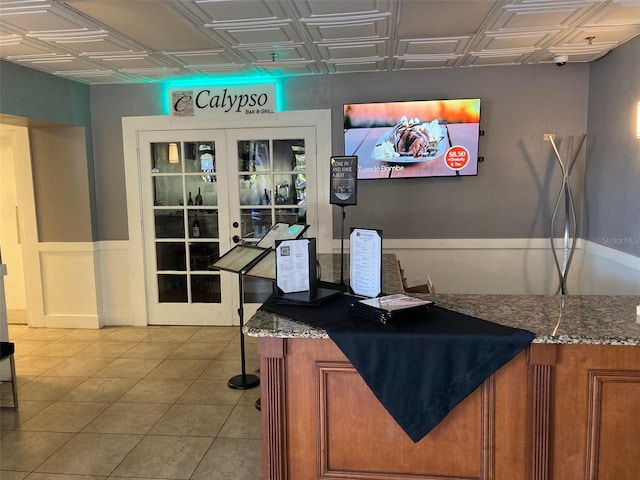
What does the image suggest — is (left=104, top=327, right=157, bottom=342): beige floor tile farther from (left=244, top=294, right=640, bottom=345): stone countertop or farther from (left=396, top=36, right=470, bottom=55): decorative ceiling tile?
(left=396, top=36, right=470, bottom=55): decorative ceiling tile

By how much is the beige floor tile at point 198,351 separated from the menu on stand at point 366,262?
2.36 m

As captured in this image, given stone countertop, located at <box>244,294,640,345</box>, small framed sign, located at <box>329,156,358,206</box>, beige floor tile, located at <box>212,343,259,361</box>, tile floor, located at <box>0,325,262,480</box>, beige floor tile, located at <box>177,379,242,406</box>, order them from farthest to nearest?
beige floor tile, located at <box>212,343,259,361</box>, beige floor tile, located at <box>177,379,242,406</box>, tile floor, located at <box>0,325,262,480</box>, small framed sign, located at <box>329,156,358,206</box>, stone countertop, located at <box>244,294,640,345</box>

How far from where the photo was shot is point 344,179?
A: 8.25 ft

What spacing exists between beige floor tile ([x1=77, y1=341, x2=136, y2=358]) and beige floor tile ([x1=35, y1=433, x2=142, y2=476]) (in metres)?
1.46

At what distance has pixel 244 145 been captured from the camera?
4.84 meters

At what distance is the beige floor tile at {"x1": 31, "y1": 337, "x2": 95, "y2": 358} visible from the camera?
14.3ft

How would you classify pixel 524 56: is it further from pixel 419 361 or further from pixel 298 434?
pixel 298 434

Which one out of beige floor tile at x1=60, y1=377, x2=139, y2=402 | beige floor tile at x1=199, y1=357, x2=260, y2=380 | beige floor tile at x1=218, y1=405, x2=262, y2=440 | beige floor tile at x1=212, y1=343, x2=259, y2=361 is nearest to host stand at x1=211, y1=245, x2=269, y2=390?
beige floor tile at x1=199, y1=357, x2=260, y2=380

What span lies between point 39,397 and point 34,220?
220cm

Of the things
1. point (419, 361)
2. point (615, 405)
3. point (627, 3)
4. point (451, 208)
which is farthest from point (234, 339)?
point (627, 3)

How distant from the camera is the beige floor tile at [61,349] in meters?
4.37

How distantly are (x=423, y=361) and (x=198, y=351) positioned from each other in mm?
3012

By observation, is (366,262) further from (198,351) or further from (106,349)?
(106,349)

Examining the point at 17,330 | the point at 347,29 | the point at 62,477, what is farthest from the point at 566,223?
the point at 17,330
